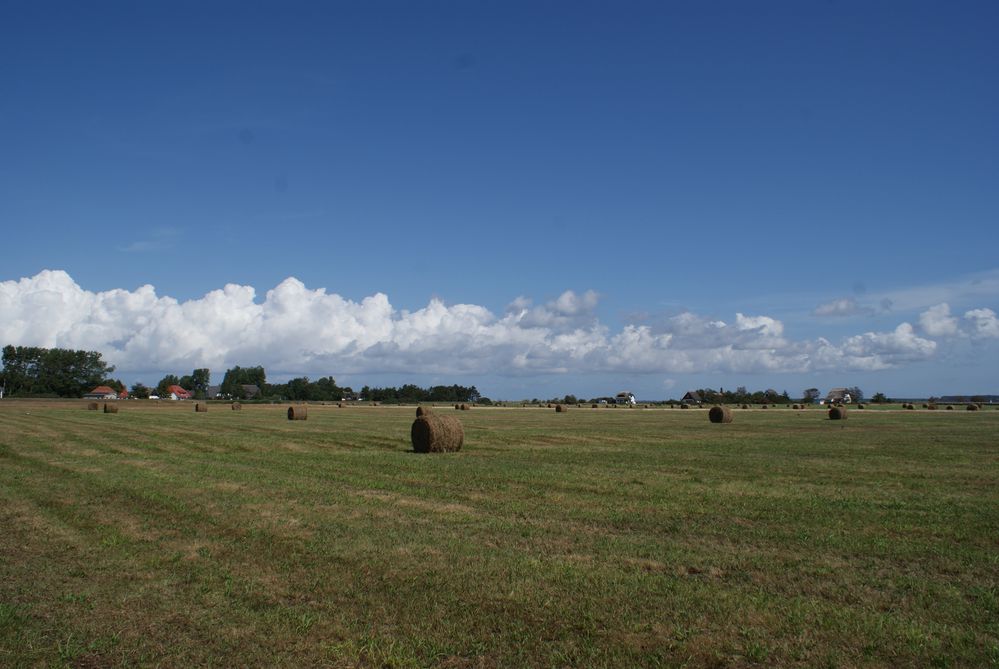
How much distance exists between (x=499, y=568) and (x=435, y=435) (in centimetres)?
1713

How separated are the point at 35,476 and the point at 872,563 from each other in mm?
18253

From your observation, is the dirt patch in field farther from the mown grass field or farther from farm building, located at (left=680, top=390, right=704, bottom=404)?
farm building, located at (left=680, top=390, right=704, bottom=404)

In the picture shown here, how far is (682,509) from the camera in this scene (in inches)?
520

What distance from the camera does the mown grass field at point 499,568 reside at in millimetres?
6562

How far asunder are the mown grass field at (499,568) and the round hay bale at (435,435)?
686 centimetres

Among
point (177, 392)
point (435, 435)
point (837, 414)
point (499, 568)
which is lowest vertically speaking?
point (499, 568)

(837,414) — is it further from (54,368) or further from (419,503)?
(54,368)

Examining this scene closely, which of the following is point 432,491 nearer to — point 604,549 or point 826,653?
point 604,549

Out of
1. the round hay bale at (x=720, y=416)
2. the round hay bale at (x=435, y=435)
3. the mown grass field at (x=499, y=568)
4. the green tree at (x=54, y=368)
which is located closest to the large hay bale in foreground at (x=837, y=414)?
the round hay bale at (x=720, y=416)

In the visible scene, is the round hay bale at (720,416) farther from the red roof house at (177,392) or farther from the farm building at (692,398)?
the red roof house at (177,392)

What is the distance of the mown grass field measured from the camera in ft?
21.5

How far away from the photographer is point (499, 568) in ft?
29.8

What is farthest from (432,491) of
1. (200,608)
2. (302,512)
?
(200,608)

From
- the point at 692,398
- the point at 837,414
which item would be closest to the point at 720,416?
the point at 837,414
